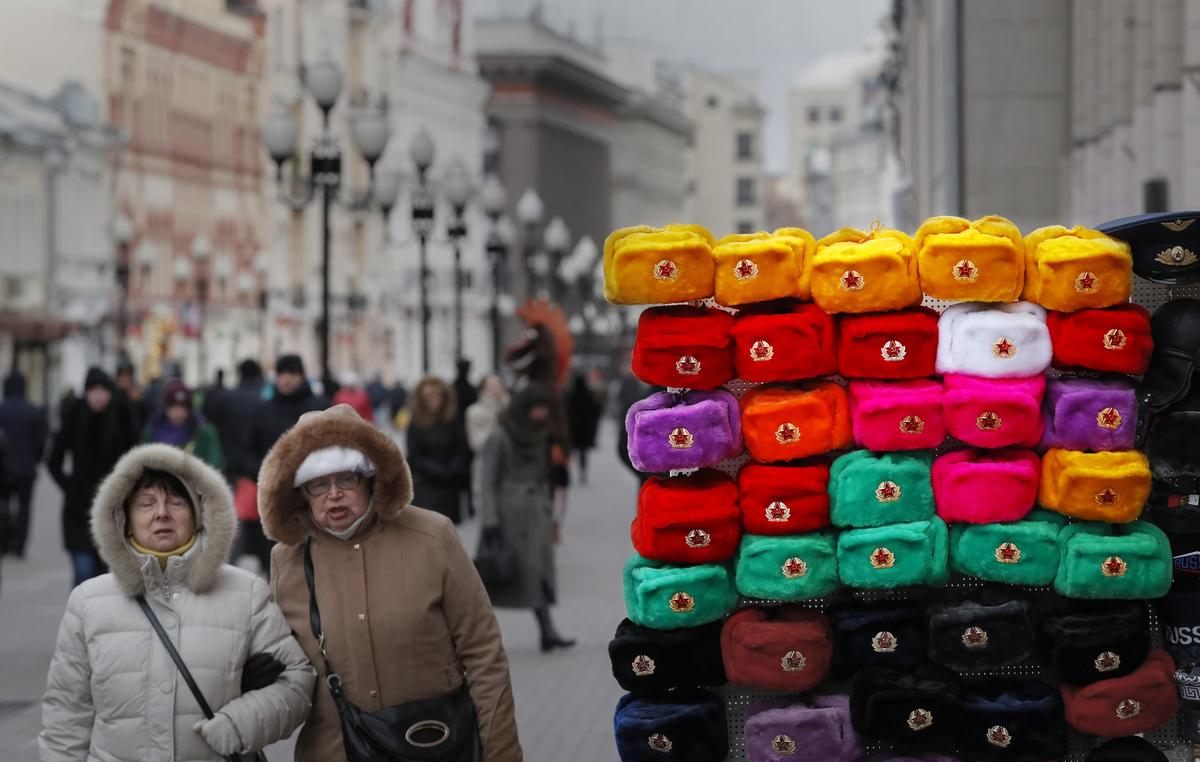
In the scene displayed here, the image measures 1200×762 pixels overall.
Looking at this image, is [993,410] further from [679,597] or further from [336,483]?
[336,483]

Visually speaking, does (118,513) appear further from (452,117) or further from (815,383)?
(452,117)

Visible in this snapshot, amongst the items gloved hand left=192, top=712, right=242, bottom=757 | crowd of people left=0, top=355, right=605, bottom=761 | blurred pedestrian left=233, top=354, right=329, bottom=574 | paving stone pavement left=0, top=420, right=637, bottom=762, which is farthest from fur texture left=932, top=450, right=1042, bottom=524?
blurred pedestrian left=233, top=354, right=329, bottom=574

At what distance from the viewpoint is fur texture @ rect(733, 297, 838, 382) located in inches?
301

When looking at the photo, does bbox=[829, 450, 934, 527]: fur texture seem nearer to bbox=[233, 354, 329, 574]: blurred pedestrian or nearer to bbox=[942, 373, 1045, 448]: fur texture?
bbox=[942, 373, 1045, 448]: fur texture

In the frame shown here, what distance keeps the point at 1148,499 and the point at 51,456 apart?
33.4ft

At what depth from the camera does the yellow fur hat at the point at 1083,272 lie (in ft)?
25.0

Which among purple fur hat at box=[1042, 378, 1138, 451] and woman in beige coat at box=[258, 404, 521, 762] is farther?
purple fur hat at box=[1042, 378, 1138, 451]

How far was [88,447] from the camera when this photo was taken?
655 inches

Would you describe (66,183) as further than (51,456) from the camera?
Yes

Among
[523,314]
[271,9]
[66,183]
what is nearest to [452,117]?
[271,9]

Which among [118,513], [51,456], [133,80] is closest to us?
[118,513]

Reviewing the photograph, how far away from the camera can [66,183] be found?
236ft

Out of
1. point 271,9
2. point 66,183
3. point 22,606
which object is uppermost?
point 271,9

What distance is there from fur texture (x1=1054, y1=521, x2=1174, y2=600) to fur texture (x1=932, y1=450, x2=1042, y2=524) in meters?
0.18
